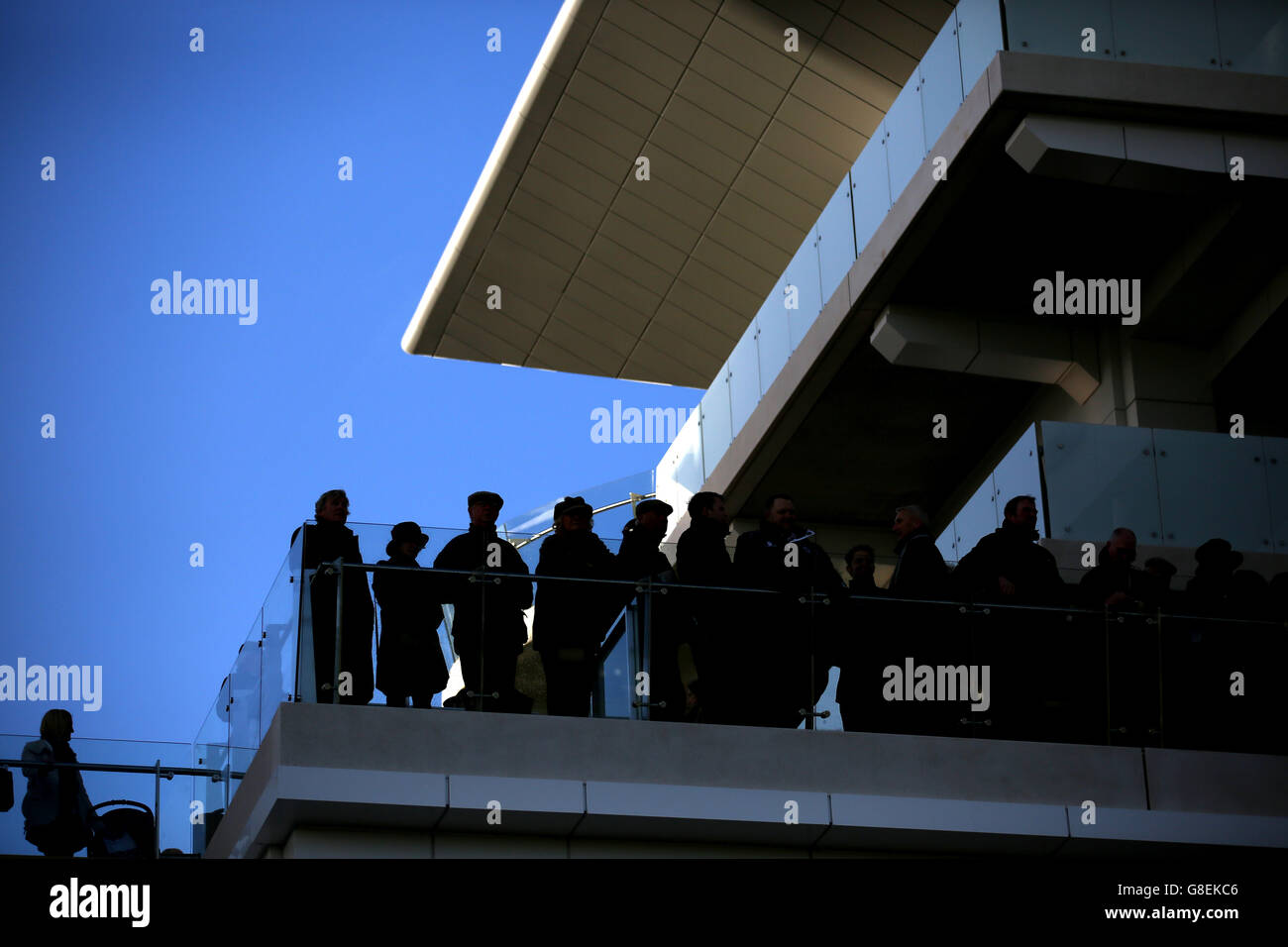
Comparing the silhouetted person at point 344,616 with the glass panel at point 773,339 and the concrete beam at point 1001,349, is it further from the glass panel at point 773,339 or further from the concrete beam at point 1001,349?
the glass panel at point 773,339

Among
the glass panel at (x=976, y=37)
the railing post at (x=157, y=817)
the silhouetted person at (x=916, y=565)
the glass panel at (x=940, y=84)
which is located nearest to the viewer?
the silhouetted person at (x=916, y=565)

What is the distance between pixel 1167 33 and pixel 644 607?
22.6 ft

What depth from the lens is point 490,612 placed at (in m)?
9.77

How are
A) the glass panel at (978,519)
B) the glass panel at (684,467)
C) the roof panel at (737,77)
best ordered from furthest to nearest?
the roof panel at (737,77) < the glass panel at (684,467) < the glass panel at (978,519)

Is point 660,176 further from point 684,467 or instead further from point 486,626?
point 486,626

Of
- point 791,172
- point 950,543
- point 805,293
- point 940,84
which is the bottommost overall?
point 950,543

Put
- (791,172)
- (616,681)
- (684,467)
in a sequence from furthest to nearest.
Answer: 1. (791,172)
2. (684,467)
3. (616,681)

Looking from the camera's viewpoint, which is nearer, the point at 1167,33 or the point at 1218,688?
the point at 1218,688

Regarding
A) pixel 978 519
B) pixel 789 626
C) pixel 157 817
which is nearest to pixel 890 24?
pixel 978 519

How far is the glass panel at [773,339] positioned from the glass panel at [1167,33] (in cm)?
457

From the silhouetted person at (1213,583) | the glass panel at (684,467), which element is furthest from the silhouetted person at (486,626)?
the glass panel at (684,467)

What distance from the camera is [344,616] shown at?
31.6ft

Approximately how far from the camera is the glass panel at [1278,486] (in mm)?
13969
